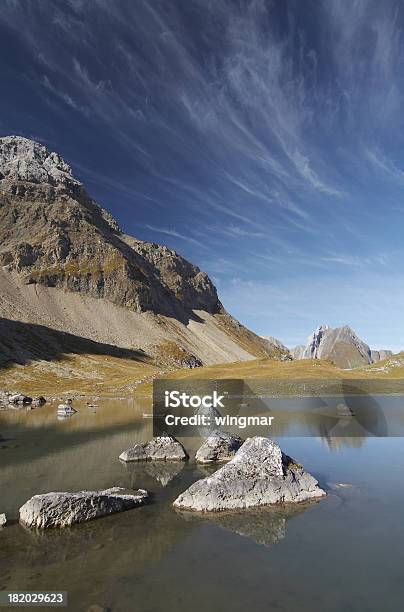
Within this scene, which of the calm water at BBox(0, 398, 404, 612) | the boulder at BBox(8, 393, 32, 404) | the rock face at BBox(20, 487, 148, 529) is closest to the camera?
the calm water at BBox(0, 398, 404, 612)

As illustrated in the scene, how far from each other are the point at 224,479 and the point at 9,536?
11519mm

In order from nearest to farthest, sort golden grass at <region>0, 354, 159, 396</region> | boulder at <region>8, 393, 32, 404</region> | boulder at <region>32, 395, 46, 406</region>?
boulder at <region>32, 395, 46, 406</region>, boulder at <region>8, 393, 32, 404</region>, golden grass at <region>0, 354, 159, 396</region>

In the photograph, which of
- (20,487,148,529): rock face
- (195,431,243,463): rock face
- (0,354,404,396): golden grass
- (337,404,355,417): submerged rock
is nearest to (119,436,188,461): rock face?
(195,431,243,463): rock face

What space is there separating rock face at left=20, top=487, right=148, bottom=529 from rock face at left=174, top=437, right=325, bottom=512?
4063mm

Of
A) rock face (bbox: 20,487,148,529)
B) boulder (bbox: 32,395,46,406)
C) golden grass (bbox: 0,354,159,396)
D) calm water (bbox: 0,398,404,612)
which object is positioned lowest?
calm water (bbox: 0,398,404,612)

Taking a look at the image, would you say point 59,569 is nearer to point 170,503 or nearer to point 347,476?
point 170,503

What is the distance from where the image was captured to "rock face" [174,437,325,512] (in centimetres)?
2484

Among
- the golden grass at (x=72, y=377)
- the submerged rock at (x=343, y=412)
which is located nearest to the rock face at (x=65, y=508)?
the submerged rock at (x=343, y=412)

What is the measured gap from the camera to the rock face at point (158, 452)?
38825mm

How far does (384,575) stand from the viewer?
54.2 feet

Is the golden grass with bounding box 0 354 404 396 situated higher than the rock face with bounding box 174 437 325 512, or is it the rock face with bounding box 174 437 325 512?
the golden grass with bounding box 0 354 404 396

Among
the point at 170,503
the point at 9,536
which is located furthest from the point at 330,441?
the point at 9,536

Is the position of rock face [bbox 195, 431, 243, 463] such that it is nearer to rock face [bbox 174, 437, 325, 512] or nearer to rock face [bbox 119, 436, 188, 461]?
rock face [bbox 119, 436, 188, 461]

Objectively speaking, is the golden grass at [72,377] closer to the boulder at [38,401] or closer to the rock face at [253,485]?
the boulder at [38,401]
